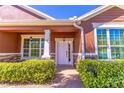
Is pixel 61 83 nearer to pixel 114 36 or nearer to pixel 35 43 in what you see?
pixel 114 36

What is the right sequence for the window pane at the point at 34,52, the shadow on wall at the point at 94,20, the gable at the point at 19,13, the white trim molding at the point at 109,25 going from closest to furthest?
1. the white trim molding at the point at 109,25
2. the shadow on wall at the point at 94,20
3. the gable at the point at 19,13
4. the window pane at the point at 34,52

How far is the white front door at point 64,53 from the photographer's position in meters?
15.1

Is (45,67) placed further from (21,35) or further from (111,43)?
(21,35)

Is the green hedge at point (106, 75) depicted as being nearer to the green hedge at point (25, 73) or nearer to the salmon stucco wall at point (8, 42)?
the green hedge at point (25, 73)

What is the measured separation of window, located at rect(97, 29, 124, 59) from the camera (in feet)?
37.4

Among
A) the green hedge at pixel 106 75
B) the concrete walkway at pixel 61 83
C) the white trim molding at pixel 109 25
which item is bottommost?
the concrete walkway at pixel 61 83

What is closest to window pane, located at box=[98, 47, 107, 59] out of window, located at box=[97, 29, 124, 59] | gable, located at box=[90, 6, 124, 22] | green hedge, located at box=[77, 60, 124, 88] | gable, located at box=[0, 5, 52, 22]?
window, located at box=[97, 29, 124, 59]

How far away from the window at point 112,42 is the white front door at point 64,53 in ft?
13.6

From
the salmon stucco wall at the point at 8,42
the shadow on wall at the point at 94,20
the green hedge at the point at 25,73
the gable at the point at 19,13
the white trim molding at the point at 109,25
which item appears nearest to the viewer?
the green hedge at the point at 25,73

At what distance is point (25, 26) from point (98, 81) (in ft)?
23.8

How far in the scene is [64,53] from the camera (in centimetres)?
1517

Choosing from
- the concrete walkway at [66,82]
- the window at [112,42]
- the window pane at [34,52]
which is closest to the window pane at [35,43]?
the window pane at [34,52]

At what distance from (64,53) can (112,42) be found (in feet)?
17.1

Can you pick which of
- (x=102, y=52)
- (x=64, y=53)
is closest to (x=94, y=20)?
(x=102, y=52)
